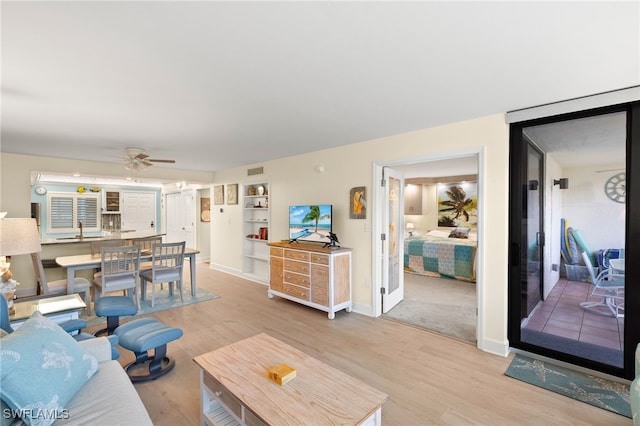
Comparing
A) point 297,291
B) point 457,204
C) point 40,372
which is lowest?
point 297,291

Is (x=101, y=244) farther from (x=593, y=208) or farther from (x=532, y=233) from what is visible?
(x=593, y=208)

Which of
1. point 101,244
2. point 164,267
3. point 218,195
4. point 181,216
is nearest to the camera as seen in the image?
point 164,267

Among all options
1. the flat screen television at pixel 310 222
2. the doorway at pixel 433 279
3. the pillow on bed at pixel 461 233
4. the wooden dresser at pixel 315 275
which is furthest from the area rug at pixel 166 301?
the pillow on bed at pixel 461 233

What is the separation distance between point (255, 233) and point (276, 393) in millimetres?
4858

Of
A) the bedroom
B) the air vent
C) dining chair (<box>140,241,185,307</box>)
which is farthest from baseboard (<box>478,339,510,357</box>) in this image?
the air vent

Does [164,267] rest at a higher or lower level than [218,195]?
lower

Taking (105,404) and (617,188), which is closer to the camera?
(105,404)

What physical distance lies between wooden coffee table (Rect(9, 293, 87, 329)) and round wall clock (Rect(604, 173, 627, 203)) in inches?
182

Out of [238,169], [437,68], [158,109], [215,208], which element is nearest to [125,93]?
[158,109]

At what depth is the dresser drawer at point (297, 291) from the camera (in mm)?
4129

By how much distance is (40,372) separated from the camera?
137 cm

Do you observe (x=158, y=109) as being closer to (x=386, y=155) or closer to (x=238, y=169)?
(x=386, y=155)

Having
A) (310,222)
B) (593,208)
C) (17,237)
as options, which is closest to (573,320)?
(593,208)

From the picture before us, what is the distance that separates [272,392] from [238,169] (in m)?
5.27
